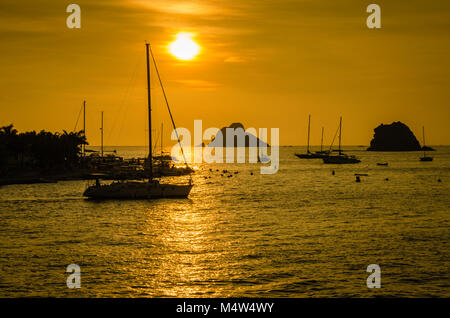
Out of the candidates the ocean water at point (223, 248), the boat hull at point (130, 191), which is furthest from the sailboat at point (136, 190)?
the ocean water at point (223, 248)

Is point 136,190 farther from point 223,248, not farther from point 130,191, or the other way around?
point 223,248

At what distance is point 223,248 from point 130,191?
3426cm

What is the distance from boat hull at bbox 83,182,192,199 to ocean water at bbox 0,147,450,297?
1724 millimetres

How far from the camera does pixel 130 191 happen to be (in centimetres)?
6519

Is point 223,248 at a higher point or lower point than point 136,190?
lower

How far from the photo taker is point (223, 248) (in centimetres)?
3334

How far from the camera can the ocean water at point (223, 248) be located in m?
23.3

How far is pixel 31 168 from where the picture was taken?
106562 millimetres

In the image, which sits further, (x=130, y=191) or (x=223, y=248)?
(x=130, y=191)

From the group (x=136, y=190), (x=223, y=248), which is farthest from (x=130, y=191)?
(x=223, y=248)

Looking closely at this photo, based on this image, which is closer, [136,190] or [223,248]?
[223,248]

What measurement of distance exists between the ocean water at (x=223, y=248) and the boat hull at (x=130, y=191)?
67.9 inches
